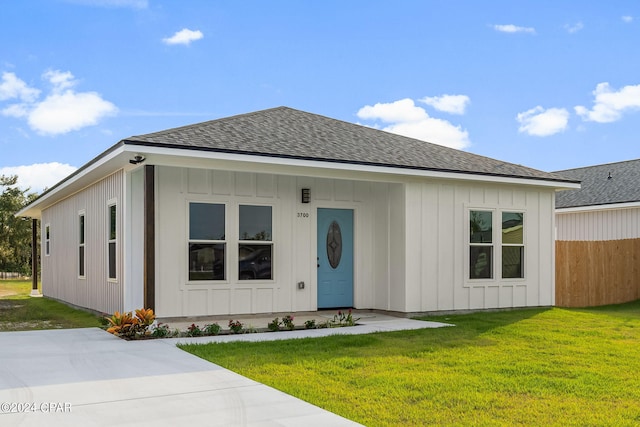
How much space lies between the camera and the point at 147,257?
9469 millimetres

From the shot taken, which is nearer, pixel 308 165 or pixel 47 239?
pixel 308 165

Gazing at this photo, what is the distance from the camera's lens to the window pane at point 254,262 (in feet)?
38.1

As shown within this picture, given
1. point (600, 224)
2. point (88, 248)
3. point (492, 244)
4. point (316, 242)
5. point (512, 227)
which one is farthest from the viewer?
point (600, 224)

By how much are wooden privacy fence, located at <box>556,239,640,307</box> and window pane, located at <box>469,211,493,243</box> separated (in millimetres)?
3316

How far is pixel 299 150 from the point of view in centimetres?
1091

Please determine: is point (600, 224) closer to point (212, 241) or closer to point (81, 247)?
point (212, 241)

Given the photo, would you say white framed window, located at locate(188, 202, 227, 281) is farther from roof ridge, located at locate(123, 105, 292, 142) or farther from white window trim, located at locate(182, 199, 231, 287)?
roof ridge, located at locate(123, 105, 292, 142)

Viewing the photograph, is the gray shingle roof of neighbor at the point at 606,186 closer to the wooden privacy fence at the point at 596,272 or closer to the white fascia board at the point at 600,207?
the white fascia board at the point at 600,207

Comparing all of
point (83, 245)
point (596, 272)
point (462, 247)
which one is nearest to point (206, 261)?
point (83, 245)

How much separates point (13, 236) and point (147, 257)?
32472 mm

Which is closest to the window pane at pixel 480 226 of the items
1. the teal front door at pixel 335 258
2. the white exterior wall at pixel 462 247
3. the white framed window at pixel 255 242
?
the white exterior wall at pixel 462 247

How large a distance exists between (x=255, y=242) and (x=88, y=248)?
4328mm

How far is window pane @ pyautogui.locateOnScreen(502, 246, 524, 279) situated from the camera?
13.2 meters

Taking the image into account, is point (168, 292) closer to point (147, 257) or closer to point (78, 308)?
point (147, 257)
